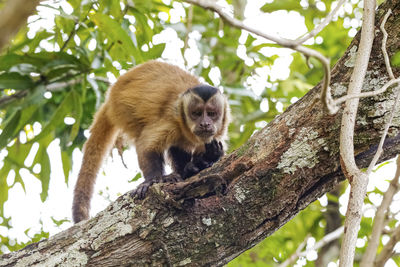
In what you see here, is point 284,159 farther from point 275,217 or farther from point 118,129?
point 118,129

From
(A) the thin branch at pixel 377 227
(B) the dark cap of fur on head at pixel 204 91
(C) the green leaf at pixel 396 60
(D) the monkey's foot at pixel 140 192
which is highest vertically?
(B) the dark cap of fur on head at pixel 204 91

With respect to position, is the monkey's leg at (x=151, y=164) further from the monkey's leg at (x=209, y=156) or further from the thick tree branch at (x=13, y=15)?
the thick tree branch at (x=13, y=15)

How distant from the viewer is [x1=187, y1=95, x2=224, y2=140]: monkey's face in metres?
4.53

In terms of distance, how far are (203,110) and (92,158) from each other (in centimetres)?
129

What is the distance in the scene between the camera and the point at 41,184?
17.6 feet

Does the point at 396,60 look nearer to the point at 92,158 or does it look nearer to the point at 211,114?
the point at 211,114

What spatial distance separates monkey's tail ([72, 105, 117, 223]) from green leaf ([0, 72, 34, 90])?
83 cm

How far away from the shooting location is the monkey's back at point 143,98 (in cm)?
483

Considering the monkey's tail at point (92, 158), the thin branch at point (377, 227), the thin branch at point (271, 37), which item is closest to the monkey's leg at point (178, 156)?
the monkey's tail at point (92, 158)

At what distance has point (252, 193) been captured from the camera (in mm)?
2818

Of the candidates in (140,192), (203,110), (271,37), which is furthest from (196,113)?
(271,37)

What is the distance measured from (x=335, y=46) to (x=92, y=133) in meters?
2.89

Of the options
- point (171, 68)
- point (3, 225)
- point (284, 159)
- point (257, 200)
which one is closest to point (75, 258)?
point (257, 200)

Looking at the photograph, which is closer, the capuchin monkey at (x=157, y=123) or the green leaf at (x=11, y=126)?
the capuchin monkey at (x=157, y=123)
